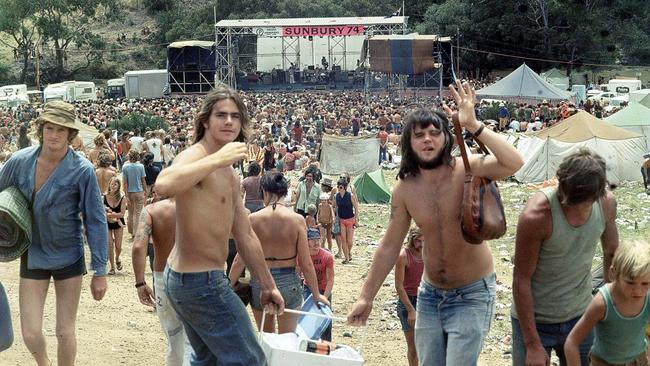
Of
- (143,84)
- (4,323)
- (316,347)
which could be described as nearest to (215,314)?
(316,347)

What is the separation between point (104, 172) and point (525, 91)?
28686 mm

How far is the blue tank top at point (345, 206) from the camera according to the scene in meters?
15.9

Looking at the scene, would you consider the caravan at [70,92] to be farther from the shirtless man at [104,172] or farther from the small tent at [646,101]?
the shirtless man at [104,172]

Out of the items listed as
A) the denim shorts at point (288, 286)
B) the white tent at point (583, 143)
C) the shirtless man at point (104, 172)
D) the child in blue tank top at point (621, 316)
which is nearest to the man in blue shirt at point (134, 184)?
the shirtless man at point (104, 172)

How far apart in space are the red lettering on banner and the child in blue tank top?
4934 cm

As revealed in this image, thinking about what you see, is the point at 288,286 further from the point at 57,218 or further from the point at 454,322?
the point at 454,322

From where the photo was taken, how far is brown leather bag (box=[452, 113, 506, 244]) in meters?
4.87

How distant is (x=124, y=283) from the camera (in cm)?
1231

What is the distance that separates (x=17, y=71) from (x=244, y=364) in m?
73.8

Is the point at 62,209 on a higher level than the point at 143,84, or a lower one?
higher

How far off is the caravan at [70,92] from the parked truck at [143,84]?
1.92 m

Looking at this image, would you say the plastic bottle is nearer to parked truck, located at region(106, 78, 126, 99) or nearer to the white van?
the white van

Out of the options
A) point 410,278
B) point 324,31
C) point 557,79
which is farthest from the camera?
point 324,31

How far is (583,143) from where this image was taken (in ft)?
84.9
